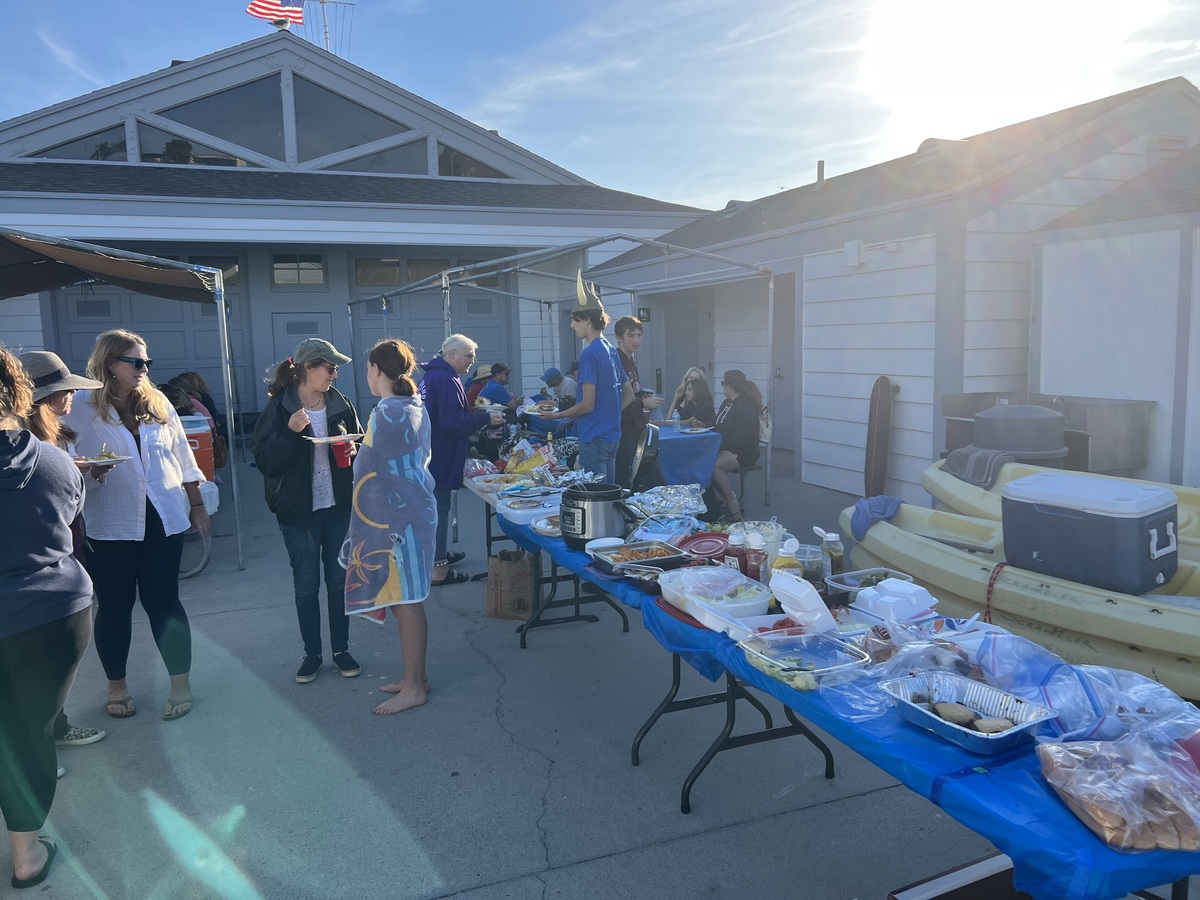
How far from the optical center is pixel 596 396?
213 inches

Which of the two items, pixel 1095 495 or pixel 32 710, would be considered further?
pixel 1095 495

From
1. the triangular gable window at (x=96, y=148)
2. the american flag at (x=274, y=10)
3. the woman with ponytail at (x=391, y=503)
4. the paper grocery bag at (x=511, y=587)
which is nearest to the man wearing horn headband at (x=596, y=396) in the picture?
the paper grocery bag at (x=511, y=587)

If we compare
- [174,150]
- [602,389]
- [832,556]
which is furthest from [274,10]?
[832,556]

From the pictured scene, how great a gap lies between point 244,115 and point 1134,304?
42.3 ft

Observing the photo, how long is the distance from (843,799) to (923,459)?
5029mm

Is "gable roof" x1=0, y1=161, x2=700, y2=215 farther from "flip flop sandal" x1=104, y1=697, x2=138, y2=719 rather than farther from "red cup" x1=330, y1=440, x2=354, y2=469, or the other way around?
"flip flop sandal" x1=104, y1=697, x2=138, y2=719

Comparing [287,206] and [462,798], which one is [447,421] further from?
[287,206]

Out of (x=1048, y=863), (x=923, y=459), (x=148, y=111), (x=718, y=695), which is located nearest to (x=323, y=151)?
(x=148, y=111)

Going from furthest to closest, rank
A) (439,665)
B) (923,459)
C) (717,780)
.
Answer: (923,459) → (439,665) → (717,780)

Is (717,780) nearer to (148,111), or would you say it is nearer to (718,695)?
(718,695)

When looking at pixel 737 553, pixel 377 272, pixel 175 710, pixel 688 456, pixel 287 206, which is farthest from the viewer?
pixel 377 272

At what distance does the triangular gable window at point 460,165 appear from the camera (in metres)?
14.6

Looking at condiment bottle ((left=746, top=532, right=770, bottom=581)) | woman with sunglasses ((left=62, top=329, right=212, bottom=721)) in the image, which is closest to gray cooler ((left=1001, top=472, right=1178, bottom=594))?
condiment bottle ((left=746, top=532, right=770, bottom=581))

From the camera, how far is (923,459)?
756cm
